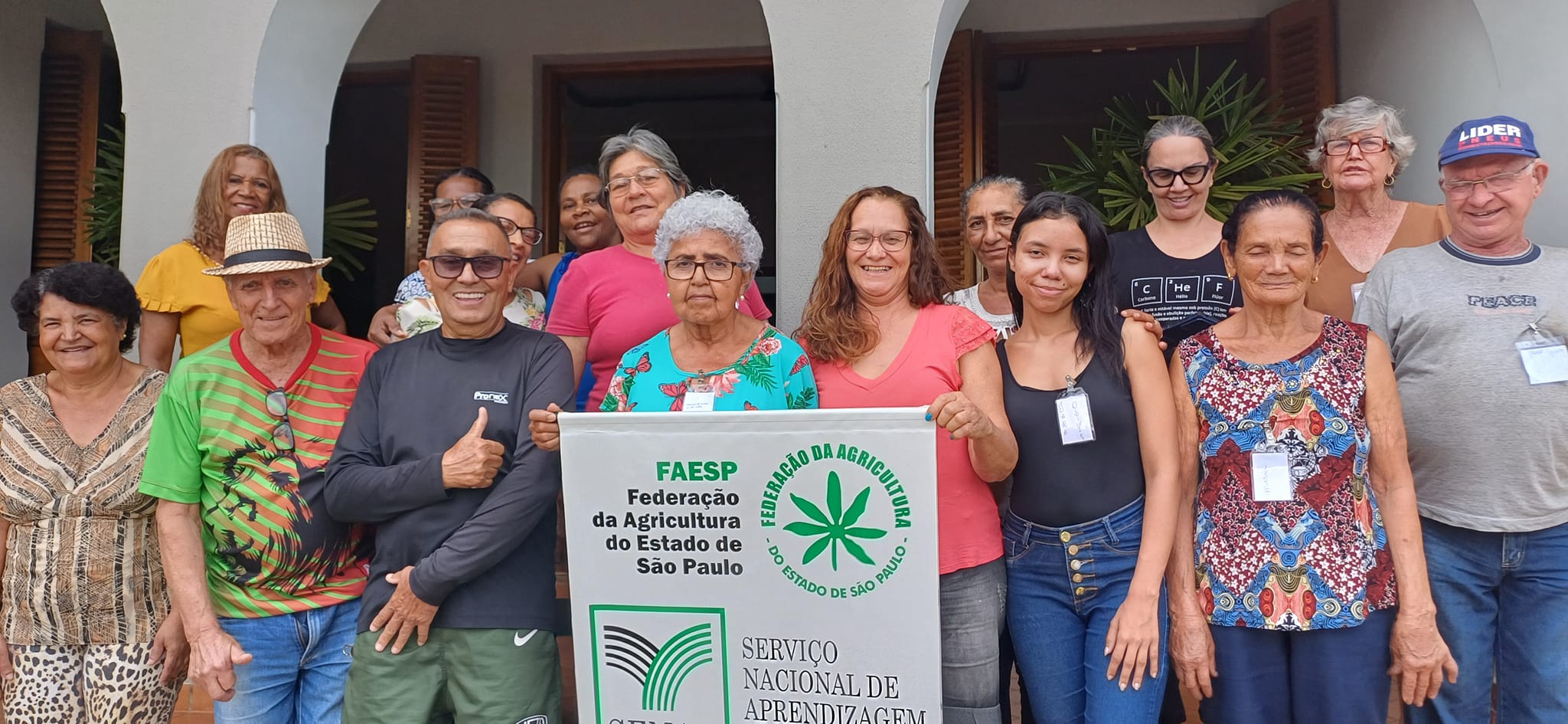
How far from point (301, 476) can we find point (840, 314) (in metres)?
1.45

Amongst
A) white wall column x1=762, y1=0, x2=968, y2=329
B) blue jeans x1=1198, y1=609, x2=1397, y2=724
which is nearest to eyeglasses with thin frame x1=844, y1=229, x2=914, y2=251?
white wall column x1=762, y1=0, x2=968, y2=329

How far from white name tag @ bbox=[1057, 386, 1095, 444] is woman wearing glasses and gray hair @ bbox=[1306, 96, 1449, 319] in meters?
1.19

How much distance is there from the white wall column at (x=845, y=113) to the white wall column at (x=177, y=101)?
215 centimetres

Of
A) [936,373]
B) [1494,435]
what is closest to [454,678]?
[936,373]

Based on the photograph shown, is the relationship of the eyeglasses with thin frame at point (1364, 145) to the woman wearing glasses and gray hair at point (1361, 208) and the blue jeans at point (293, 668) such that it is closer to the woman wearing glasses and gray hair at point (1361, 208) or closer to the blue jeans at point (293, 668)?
the woman wearing glasses and gray hair at point (1361, 208)

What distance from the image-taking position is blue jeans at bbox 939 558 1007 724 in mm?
2453

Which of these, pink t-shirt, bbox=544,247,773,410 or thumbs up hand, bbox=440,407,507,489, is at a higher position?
pink t-shirt, bbox=544,247,773,410

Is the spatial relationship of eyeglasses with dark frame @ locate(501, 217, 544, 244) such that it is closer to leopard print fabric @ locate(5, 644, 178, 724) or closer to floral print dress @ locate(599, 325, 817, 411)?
floral print dress @ locate(599, 325, 817, 411)

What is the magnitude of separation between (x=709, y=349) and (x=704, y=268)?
210mm

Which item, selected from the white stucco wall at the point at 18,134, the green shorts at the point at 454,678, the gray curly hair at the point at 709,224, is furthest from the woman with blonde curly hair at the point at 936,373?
the white stucco wall at the point at 18,134

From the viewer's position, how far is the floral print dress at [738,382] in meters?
2.48

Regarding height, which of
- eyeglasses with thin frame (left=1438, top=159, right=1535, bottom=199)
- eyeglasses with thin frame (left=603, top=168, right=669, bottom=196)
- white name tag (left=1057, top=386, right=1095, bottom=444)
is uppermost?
eyeglasses with thin frame (left=603, top=168, right=669, bottom=196)

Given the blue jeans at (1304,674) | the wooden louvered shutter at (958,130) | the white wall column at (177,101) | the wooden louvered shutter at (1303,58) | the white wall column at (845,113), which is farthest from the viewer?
the wooden louvered shutter at (958,130)

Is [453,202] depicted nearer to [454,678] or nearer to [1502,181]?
[454,678]
